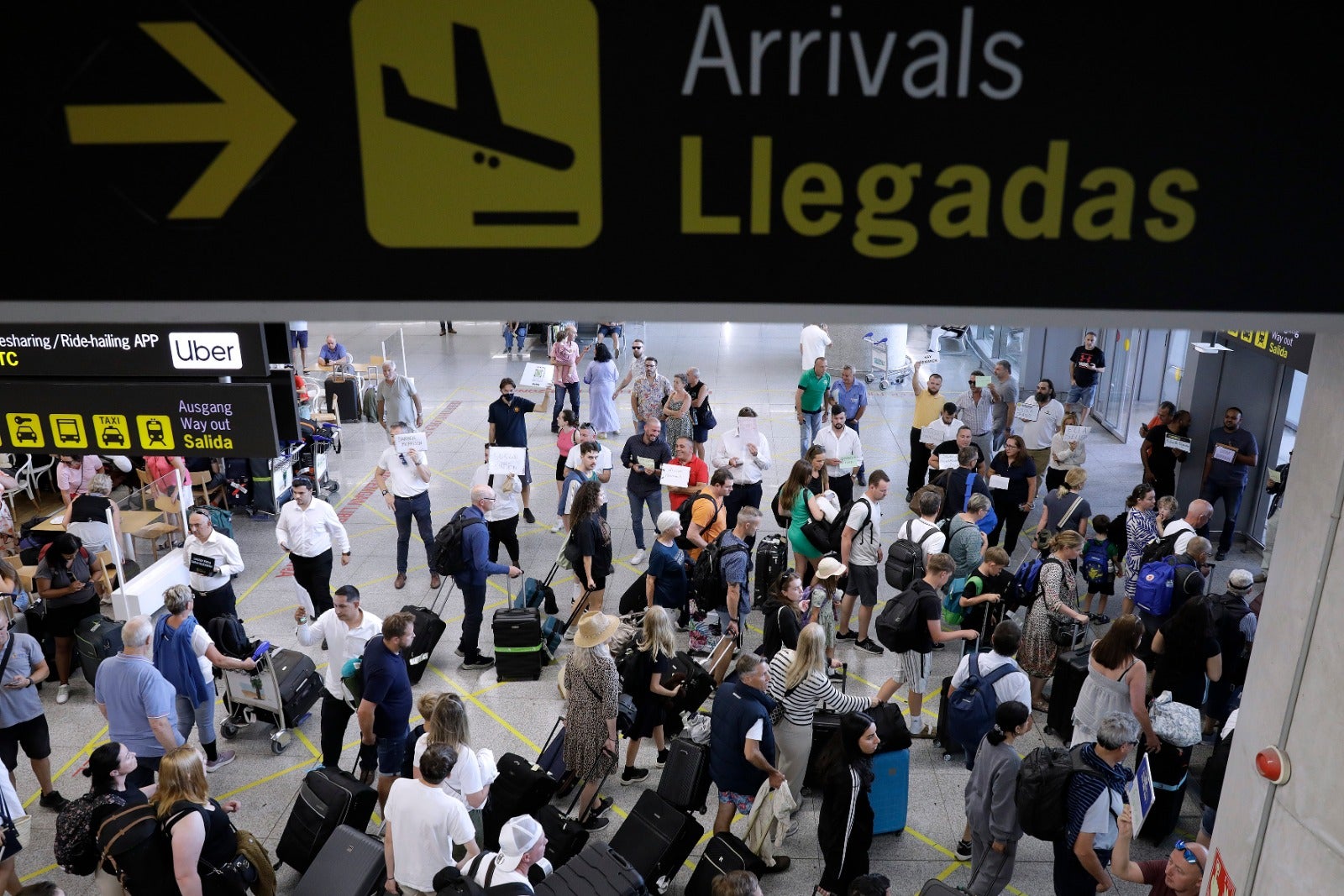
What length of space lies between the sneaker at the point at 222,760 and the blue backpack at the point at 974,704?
555 cm

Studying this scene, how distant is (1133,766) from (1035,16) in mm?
7405

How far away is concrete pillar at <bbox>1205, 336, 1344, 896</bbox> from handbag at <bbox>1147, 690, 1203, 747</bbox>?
446cm

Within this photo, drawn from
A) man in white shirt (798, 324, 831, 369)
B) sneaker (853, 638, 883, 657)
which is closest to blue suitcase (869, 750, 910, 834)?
sneaker (853, 638, 883, 657)

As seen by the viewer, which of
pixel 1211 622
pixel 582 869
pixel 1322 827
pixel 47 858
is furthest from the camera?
pixel 1211 622

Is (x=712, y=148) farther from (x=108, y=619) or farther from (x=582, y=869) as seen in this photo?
(x=108, y=619)

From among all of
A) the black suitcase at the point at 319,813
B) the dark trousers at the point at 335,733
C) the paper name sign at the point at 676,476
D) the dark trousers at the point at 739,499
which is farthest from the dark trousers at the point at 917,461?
the black suitcase at the point at 319,813

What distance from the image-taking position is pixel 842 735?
20.2 ft

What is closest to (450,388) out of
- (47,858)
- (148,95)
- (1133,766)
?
(47,858)

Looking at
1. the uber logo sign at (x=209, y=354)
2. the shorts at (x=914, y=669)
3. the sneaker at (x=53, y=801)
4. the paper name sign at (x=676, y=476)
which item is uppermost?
the uber logo sign at (x=209, y=354)

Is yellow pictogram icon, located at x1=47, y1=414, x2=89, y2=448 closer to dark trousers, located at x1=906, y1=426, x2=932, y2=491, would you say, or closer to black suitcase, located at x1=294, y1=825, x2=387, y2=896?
black suitcase, located at x1=294, y1=825, x2=387, y2=896

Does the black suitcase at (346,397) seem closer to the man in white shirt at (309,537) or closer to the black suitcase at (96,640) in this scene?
the man in white shirt at (309,537)

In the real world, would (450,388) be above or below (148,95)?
below

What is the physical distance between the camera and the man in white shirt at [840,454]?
11484 mm

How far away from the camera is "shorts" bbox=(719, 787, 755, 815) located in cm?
689
